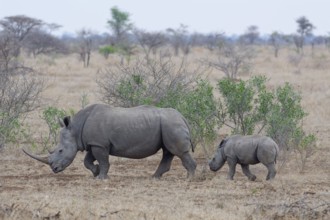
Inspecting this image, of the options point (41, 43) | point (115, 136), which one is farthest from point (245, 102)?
point (41, 43)

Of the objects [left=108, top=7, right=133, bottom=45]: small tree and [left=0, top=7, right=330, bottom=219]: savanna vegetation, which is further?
[left=108, top=7, right=133, bottom=45]: small tree

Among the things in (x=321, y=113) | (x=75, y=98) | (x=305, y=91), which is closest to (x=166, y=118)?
(x=321, y=113)

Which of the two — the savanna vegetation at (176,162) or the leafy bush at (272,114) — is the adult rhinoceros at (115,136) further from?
the leafy bush at (272,114)

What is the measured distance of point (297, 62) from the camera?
139ft

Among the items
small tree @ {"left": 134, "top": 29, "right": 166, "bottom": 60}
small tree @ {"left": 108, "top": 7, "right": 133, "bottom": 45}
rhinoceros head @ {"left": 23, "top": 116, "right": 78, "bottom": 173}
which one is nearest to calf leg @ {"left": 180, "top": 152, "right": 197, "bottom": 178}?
rhinoceros head @ {"left": 23, "top": 116, "right": 78, "bottom": 173}

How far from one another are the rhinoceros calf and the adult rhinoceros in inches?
26.7

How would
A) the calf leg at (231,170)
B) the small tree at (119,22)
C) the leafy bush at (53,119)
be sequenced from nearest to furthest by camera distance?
the calf leg at (231,170), the leafy bush at (53,119), the small tree at (119,22)

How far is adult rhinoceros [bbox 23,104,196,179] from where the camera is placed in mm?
11992

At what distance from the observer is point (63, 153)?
39.4 feet

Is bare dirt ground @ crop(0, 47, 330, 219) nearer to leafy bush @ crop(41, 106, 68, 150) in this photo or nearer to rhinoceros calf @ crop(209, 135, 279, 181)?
rhinoceros calf @ crop(209, 135, 279, 181)

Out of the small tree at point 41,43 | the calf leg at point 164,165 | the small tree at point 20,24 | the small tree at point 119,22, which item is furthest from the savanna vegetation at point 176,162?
the small tree at point 119,22

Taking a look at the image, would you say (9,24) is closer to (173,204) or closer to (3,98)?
(3,98)

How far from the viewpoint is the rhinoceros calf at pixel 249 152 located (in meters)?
12.1

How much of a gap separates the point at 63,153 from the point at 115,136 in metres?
0.86
